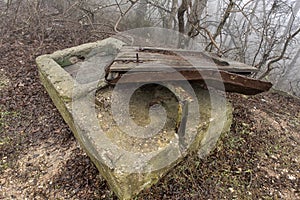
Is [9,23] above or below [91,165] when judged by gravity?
above

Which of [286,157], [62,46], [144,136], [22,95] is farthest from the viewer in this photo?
[62,46]

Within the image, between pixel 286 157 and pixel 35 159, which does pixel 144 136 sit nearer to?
pixel 35 159

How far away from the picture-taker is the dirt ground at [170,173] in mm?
2303

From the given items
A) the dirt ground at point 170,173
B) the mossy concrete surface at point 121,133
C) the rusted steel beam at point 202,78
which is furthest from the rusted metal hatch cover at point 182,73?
the dirt ground at point 170,173

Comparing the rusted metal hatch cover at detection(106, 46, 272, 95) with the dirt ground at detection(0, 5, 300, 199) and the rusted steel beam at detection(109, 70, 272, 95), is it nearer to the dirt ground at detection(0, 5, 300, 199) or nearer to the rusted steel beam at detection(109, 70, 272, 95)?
the rusted steel beam at detection(109, 70, 272, 95)

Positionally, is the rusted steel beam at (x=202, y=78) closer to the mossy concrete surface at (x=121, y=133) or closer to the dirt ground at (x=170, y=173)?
the mossy concrete surface at (x=121, y=133)

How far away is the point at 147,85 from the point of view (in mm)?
2688

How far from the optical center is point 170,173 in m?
2.33

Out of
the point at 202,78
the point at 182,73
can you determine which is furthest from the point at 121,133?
the point at 202,78

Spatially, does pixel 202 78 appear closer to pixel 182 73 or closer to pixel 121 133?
pixel 182 73

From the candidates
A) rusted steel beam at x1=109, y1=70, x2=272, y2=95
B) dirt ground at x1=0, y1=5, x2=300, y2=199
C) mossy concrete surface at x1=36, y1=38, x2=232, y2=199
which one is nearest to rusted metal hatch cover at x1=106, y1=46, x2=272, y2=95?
rusted steel beam at x1=109, y1=70, x2=272, y2=95

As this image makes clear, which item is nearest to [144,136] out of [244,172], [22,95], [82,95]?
[82,95]

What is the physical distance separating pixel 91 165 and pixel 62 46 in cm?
295

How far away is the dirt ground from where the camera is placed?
230 cm
